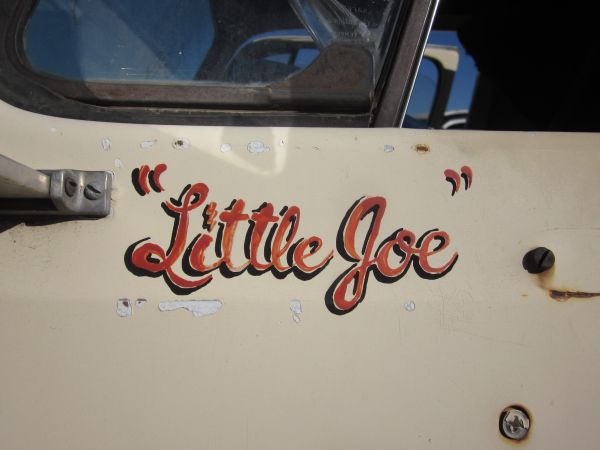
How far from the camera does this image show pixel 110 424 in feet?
2.73

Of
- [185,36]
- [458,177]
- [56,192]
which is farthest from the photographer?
[185,36]

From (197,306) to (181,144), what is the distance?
1.05 feet

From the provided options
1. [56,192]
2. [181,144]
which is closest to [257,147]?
[181,144]

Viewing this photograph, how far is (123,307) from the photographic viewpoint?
33.8 inches

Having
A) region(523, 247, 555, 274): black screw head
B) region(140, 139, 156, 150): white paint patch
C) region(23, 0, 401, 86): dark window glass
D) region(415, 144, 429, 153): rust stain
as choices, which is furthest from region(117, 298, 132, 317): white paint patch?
region(523, 247, 555, 274): black screw head

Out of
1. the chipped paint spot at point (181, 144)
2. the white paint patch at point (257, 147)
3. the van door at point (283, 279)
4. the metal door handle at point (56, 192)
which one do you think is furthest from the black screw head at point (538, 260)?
the metal door handle at point (56, 192)

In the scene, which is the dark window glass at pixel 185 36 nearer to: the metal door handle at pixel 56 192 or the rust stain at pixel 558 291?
the metal door handle at pixel 56 192

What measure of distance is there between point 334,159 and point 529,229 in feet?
1.33

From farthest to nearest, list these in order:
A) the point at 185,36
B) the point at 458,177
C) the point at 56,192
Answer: the point at 185,36 → the point at 458,177 → the point at 56,192

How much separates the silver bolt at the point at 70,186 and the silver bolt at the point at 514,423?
0.89 meters

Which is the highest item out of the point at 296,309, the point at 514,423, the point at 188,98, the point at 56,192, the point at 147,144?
the point at 188,98

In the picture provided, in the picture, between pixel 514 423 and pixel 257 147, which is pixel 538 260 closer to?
pixel 514 423

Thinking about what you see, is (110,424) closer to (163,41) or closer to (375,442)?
(375,442)

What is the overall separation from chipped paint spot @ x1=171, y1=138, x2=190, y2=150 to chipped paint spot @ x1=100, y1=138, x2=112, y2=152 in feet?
0.42
